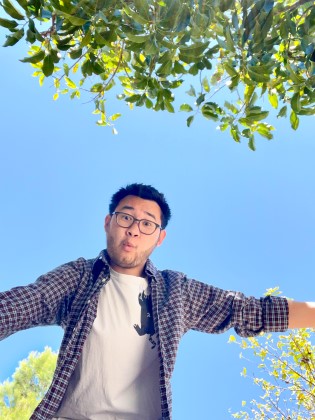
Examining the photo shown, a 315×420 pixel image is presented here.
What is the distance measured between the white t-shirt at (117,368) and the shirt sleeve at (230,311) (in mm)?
321

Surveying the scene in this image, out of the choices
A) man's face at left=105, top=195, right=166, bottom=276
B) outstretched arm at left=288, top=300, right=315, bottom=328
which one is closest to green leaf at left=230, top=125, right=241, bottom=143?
man's face at left=105, top=195, right=166, bottom=276

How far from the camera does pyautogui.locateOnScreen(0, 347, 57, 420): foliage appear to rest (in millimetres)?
7395

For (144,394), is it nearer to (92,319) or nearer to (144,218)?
(92,319)

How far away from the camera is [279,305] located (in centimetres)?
266

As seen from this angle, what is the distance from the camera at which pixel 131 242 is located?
9.07ft

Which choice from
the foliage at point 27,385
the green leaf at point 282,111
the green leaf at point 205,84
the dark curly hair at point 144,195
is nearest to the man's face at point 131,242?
the dark curly hair at point 144,195

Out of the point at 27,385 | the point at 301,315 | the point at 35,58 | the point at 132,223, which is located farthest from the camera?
the point at 27,385

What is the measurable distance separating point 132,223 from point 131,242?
0.44 ft

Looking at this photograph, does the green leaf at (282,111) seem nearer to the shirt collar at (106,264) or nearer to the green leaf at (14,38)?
the shirt collar at (106,264)

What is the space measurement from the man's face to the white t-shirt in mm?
200

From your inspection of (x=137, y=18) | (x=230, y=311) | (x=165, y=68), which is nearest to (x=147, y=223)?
(x=230, y=311)

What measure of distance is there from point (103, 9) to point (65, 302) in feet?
5.13

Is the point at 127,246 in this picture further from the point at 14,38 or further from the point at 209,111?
the point at 14,38

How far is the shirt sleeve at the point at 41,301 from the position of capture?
2254 millimetres
